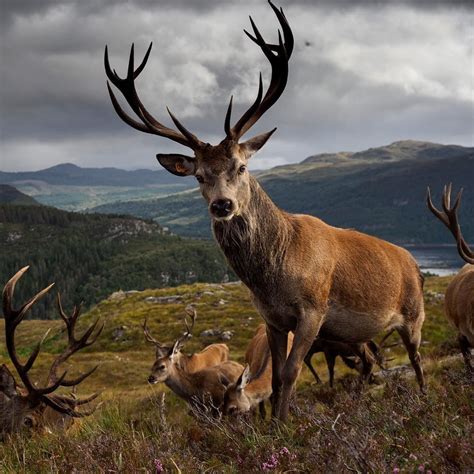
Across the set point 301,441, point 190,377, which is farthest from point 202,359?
point 301,441

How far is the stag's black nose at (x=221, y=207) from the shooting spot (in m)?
6.45

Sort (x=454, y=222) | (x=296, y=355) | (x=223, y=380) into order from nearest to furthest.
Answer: (x=296, y=355), (x=454, y=222), (x=223, y=380)

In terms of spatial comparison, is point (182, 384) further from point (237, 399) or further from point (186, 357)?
point (237, 399)

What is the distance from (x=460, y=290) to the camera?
10.7 metres

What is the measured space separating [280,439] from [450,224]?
5.19m

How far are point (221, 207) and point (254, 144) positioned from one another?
1550 mm

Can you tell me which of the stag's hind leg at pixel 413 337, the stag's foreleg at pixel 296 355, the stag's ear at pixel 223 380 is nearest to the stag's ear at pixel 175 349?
the stag's ear at pixel 223 380

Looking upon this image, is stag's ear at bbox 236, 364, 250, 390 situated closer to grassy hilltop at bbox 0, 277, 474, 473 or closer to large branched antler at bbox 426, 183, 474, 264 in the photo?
grassy hilltop at bbox 0, 277, 474, 473

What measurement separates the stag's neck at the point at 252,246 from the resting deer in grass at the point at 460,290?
3003 millimetres

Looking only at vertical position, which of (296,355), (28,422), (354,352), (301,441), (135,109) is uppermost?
(135,109)

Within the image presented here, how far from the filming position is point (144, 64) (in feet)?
24.8

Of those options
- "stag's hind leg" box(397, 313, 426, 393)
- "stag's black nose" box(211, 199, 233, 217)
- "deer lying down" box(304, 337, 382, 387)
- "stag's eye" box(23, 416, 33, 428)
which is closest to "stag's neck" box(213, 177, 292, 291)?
"stag's black nose" box(211, 199, 233, 217)

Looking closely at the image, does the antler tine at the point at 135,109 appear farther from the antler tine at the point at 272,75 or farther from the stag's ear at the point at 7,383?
the stag's ear at the point at 7,383

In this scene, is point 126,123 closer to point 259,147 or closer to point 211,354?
point 259,147
